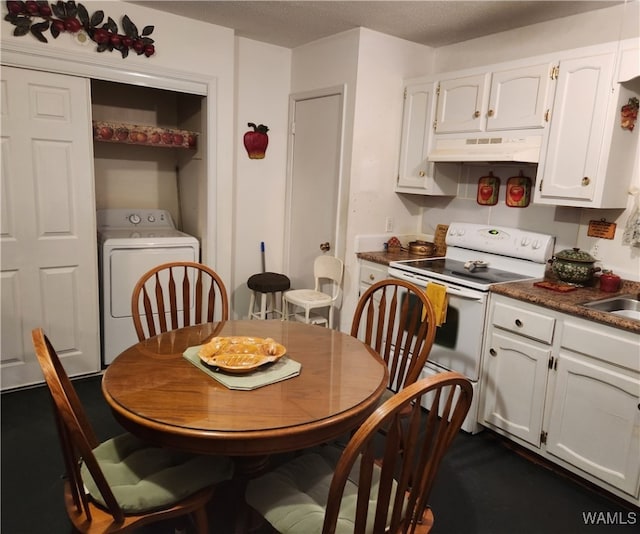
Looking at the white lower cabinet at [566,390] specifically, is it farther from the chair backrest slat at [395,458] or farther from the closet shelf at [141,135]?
the closet shelf at [141,135]

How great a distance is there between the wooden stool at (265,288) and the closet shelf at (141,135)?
3.57 feet

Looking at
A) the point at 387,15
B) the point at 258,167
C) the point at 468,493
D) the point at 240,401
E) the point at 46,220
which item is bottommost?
the point at 468,493

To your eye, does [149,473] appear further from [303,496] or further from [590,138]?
[590,138]

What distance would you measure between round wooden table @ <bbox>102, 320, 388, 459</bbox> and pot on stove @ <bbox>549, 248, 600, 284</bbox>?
1.38 metres

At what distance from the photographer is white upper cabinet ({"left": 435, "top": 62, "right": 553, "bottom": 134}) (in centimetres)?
258

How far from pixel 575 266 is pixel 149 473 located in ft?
7.45

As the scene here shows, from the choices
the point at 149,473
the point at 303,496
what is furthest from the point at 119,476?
the point at 303,496

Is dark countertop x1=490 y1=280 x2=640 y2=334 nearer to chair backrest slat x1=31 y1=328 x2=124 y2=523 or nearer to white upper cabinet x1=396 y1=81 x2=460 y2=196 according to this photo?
white upper cabinet x1=396 y1=81 x2=460 y2=196

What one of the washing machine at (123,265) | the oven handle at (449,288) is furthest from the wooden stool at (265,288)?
the oven handle at (449,288)

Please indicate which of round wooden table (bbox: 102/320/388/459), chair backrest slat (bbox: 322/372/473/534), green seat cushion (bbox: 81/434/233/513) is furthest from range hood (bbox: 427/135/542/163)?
green seat cushion (bbox: 81/434/233/513)

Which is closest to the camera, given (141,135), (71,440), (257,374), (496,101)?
(71,440)

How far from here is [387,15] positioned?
288cm

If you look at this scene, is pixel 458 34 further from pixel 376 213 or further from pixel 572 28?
pixel 376 213

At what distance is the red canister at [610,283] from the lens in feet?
8.04
